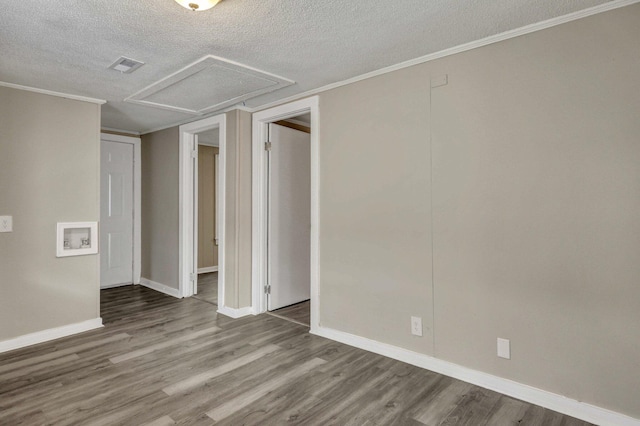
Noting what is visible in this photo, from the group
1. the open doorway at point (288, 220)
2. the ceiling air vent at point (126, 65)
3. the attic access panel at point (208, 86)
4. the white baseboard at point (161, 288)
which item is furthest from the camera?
the white baseboard at point (161, 288)

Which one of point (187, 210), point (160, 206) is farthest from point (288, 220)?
point (160, 206)

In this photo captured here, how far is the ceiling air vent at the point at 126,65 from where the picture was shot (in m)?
2.59

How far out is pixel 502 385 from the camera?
2.30 meters

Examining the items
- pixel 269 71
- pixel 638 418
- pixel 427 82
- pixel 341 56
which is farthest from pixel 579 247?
pixel 269 71

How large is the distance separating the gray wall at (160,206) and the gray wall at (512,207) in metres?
2.70

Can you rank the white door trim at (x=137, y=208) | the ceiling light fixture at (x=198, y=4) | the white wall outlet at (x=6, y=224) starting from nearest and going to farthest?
the ceiling light fixture at (x=198, y=4) < the white wall outlet at (x=6, y=224) < the white door trim at (x=137, y=208)

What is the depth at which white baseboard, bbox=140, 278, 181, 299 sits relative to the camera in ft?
15.6

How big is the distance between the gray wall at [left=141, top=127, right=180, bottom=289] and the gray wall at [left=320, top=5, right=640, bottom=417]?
2.70 m

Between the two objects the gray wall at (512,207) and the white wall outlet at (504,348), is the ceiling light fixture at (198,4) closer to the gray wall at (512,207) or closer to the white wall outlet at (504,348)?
the gray wall at (512,207)

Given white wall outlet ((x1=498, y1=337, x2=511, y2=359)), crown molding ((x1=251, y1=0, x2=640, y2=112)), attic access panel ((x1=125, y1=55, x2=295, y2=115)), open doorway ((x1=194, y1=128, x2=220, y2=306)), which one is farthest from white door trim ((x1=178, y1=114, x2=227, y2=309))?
white wall outlet ((x1=498, y1=337, x2=511, y2=359))

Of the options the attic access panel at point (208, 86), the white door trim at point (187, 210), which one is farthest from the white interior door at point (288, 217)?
the white door trim at point (187, 210)

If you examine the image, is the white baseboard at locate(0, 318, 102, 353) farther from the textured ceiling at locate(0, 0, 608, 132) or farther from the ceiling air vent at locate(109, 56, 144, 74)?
the ceiling air vent at locate(109, 56, 144, 74)

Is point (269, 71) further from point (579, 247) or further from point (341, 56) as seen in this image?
point (579, 247)

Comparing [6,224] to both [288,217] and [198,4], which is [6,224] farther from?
[198,4]
